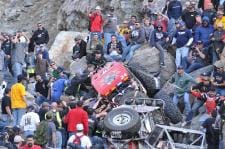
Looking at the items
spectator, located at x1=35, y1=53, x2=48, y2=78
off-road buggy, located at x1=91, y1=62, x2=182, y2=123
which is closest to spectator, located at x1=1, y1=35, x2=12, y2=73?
spectator, located at x1=35, y1=53, x2=48, y2=78

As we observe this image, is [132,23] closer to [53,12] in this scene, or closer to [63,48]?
[63,48]

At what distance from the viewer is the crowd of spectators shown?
2398cm

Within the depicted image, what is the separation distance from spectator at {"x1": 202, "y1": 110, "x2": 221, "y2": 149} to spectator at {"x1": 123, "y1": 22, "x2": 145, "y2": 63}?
5.86m

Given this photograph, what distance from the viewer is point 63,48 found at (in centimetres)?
3384

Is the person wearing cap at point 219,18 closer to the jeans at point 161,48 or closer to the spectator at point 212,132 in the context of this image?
the jeans at point 161,48

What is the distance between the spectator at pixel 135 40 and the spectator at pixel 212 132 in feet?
19.2

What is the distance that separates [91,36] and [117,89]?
402 centimetres

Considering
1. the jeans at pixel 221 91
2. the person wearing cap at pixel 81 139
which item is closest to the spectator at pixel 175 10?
the jeans at pixel 221 91

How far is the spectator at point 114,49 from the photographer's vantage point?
28.9 meters

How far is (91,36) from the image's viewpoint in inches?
1192

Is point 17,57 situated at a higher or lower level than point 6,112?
higher

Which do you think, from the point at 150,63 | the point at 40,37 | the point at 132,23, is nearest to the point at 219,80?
the point at 150,63

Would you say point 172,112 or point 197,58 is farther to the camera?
point 197,58

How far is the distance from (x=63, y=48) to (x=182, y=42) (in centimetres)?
683
